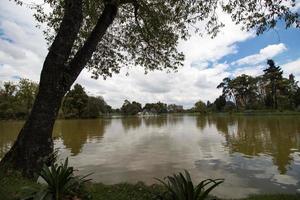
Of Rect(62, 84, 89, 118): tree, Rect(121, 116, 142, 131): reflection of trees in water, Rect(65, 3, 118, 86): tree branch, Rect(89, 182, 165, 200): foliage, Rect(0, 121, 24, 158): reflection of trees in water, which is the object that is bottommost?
Rect(89, 182, 165, 200): foliage

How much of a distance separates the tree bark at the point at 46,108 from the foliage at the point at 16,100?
66.1m

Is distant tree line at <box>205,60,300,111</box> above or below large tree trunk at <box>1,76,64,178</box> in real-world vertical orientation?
above

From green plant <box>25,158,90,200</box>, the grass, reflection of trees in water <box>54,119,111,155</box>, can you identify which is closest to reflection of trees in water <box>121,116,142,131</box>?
reflection of trees in water <box>54,119,111,155</box>

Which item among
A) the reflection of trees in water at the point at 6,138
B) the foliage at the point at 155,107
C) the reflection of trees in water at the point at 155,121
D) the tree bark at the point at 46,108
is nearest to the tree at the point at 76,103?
the reflection of trees in water at the point at 155,121

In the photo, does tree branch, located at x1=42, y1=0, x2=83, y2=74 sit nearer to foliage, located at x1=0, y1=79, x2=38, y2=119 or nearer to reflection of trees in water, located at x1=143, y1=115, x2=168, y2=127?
reflection of trees in water, located at x1=143, y1=115, x2=168, y2=127

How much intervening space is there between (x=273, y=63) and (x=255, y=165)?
2762 inches

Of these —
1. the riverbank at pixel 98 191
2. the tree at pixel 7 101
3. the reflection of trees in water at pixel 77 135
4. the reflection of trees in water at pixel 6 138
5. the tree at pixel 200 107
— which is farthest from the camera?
the tree at pixel 200 107

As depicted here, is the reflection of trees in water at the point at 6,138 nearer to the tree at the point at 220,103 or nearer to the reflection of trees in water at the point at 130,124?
the reflection of trees in water at the point at 130,124

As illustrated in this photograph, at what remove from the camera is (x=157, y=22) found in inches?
410

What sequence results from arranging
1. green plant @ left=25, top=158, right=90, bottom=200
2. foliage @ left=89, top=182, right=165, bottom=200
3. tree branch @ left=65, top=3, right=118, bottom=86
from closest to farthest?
green plant @ left=25, top=158, right=90, bottom=200 → foliage @ left=89, top=182, right=165, bottom=200 → tree branch @ left=65, top=3, right=118, bottom=86

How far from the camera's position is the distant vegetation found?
6950 centimetres

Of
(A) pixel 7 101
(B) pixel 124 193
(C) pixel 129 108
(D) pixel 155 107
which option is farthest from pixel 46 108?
(D) pixel 155 107

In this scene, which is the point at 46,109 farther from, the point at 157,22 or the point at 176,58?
the point at 176,58

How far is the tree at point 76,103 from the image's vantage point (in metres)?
80.4
